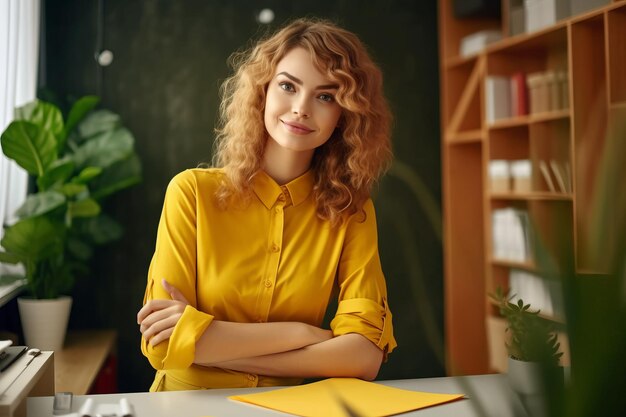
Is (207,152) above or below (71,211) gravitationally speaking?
above

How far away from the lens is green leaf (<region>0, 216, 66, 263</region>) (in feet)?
9.49

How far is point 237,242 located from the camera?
1727mm

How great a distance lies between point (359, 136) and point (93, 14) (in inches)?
99.9

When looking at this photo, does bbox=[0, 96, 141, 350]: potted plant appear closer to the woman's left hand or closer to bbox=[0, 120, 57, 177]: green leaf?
bbox=[0, 120, 57, 177]: green leaf

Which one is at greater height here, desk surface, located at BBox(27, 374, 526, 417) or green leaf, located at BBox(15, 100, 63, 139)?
green leaf, located at BBox(15, 100, 63, 139)

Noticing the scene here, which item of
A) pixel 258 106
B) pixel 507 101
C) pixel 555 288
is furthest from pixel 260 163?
pixel 507 101

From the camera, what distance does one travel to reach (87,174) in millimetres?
3174

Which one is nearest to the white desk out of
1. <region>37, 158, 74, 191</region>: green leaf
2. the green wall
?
<region>37, 158, 74, 191</region>: green leaf

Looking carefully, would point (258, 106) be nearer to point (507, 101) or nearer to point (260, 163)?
point (260, 163)

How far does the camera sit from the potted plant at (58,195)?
296 centimetres

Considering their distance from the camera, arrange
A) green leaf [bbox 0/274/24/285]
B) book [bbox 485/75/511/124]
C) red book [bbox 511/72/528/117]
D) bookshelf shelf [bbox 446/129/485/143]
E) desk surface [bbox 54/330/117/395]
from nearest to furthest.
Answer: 1. desk surface [bbox 54/330/117/395]
2. green leaf [bbox 0/274/24/285]
3. red book [bbox 511/72/528/117]
4. book [bbox 485/75/511/124]
5. bookshelf shelf [bbox 446/129/485/143]

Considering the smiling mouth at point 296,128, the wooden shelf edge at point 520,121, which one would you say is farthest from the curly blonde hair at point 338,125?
the wooden shelf edge at point 520,121

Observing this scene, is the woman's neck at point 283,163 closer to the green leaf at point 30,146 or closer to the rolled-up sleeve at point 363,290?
the rolled-up sleeve at point 363,290

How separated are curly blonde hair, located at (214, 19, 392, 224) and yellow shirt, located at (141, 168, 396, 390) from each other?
5cm
